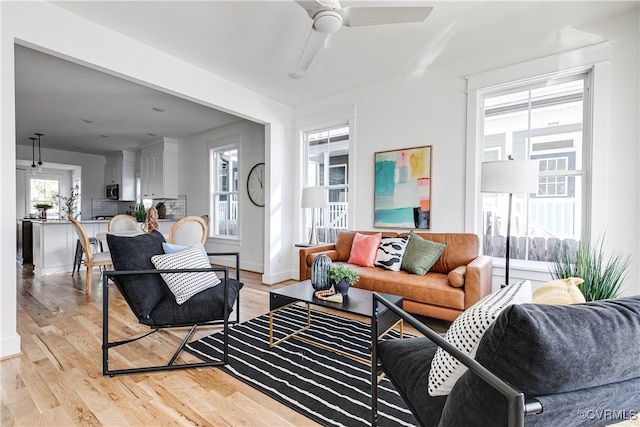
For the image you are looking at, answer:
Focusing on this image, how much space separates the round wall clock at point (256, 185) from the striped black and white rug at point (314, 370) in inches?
105

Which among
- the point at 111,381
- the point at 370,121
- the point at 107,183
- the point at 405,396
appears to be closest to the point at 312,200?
the point at 370,121

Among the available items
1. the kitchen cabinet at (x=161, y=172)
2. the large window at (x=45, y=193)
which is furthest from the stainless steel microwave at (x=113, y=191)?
the kitchen cabinet at (x=161, y=172)

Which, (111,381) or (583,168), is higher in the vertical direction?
(583,168)

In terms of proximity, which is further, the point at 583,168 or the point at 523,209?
the point at 523,209

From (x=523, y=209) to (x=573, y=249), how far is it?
0.55 metres

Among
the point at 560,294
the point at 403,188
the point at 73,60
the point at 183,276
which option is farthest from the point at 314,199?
the point at 560,294

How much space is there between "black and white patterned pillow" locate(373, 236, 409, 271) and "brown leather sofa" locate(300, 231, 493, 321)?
8cm

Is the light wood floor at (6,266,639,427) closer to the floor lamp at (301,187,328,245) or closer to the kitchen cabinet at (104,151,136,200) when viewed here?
the floor lamp at (301,187,328,245)

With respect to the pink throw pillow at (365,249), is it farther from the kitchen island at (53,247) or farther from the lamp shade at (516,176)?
the kitchen island at (53,247)

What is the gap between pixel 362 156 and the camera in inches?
159

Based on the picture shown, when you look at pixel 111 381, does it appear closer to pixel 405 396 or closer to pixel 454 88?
pixel 405 396

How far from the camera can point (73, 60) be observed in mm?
2504

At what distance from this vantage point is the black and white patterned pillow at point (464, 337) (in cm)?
90
